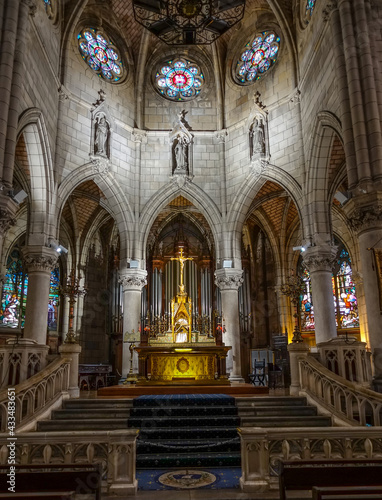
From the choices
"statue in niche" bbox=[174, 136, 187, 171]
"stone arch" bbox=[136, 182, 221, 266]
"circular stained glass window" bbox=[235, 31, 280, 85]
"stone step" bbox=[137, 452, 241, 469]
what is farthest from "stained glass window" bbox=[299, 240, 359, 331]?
"stone step" bbox=[137, 452, 241, 469]

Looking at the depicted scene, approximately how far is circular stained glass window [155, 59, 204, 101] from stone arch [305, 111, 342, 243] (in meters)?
7.05

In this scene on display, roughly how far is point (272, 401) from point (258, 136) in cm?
1020

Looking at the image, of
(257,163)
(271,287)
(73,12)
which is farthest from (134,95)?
(271,287)

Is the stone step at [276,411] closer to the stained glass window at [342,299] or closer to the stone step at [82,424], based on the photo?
the stone step at [82,424]

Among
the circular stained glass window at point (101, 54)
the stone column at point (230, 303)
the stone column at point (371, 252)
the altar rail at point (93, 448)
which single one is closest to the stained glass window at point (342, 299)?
the stone column at point (230, 303)

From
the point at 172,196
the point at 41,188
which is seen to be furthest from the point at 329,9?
the point at 41,188

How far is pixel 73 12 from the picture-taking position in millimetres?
15555

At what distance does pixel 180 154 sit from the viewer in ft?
57.2

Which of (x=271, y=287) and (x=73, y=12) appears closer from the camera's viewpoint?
(x=73, y=12)

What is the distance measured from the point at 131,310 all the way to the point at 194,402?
25.3ft

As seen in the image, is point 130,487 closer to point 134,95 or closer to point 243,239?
point 134,95

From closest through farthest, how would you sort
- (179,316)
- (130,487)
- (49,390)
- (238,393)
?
1. (130,487)
2. (49,390)
3. (238,393)
4. (179,316)

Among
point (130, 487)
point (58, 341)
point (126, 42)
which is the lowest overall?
point (130, 487)

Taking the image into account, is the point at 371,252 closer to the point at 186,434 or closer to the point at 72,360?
the point at 186,434
